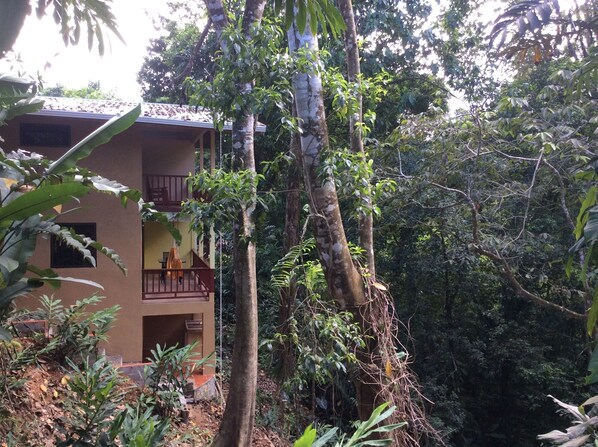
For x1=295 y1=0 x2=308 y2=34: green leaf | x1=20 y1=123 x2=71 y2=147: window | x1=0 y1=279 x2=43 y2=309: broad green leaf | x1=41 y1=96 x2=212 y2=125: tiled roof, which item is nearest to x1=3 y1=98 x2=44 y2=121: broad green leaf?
x1=0 y1=279 x2=43 y2=309: broad green leaf

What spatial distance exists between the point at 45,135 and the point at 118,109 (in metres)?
1.49

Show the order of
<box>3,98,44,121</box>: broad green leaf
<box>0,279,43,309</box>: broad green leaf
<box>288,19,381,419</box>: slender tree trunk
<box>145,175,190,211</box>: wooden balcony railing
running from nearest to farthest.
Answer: <box>0,279,43,309</box>: broad green leaf
<box>3,98,44,121</box>: broad green leaf
<box>288,19,381,419</box>: slender tree trunk
<box>145,175,190,211</box>: wooden balcony railing

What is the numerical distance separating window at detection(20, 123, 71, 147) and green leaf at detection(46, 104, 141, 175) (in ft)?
23.6

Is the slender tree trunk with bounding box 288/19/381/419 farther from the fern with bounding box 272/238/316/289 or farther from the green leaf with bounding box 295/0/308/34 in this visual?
the green leaf with bounding box 295/0/308/34

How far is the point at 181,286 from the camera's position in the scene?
11.5 meters

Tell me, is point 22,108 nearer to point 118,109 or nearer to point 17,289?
point 17,289

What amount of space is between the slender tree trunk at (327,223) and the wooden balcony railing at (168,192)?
6.11m

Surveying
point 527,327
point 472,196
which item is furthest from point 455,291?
point 472,196

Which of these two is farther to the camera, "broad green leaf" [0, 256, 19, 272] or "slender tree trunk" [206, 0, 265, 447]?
"slender tree trunk" [206, 0, 265, 447]

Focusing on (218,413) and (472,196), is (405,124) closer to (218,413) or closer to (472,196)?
(472,196)

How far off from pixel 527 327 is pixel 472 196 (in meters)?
5.37

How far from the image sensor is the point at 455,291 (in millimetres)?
13594

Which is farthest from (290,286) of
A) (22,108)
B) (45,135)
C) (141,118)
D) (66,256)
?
(45,135)

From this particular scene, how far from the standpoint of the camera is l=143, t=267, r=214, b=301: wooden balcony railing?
10789 mm
